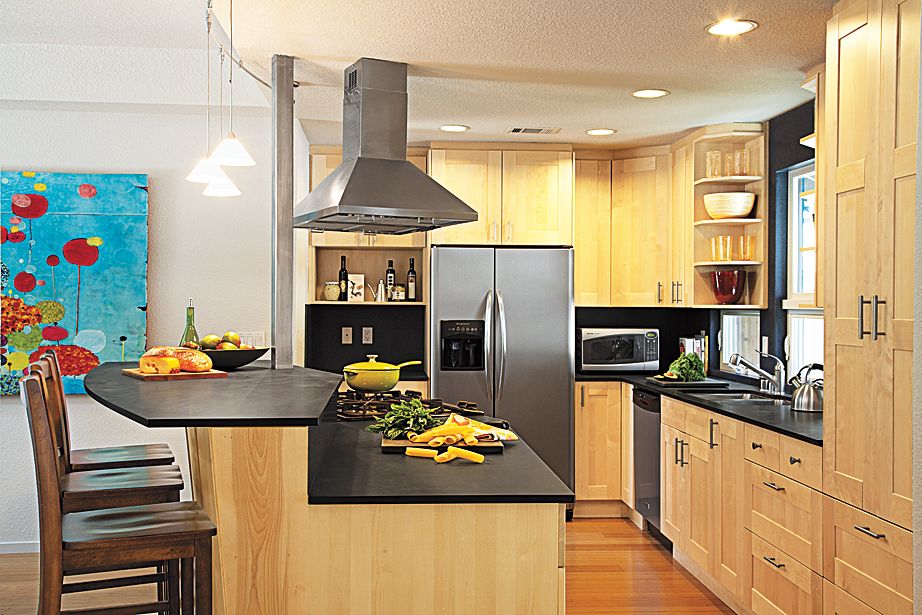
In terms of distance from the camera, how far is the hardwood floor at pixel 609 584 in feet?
13.3

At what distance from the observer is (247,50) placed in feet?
12.4

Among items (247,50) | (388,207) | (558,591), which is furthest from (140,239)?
(558,591)

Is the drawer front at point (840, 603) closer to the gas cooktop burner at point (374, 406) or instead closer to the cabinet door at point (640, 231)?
the gas cooktop burner at point (374, 406)

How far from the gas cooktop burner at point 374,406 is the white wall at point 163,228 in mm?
963

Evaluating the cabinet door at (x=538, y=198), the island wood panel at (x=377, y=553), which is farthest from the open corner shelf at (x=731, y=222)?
the island wood panel at (x=377, y=553)

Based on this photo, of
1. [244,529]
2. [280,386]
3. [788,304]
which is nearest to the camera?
[244,529]

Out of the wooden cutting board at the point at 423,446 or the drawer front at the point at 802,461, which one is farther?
the drawer front at the point at 802,461

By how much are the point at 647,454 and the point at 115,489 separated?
3.33 metres

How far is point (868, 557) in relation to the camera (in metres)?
2.83

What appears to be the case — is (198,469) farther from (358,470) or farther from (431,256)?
(431,256)

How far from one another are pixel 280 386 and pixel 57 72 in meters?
2.59

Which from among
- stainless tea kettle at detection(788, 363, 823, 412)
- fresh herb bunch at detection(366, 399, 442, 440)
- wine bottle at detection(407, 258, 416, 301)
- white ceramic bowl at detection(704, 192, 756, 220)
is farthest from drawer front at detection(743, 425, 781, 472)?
wine bottle at detection(407, 258, 416, 301)

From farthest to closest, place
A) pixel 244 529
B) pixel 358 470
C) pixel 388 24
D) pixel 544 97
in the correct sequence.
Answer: pixel 544 97 → pixel 388 24 → pixel 358 470 → pixel 244 529

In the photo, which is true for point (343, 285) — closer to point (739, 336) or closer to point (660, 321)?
point (660, 321)
